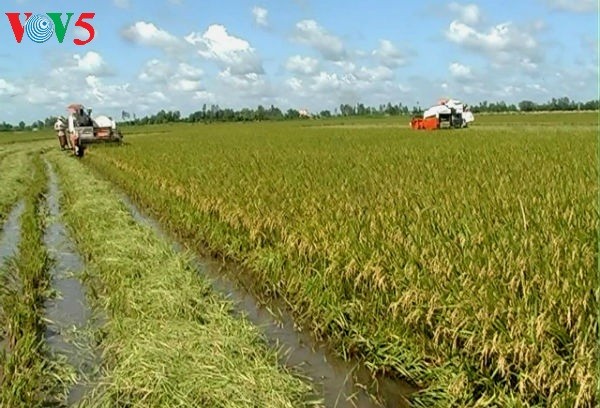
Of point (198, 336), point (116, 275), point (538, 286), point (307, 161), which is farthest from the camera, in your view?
point (307, 161)

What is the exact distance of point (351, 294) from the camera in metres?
5.12

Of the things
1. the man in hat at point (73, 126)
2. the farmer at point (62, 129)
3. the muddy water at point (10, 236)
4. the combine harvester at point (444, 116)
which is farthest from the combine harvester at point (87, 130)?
the combine harvester at point (444, 116)

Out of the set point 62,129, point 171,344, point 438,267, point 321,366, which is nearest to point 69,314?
point 171,344

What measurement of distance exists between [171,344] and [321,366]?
1156mm

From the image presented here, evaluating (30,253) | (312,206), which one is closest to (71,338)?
(30,253)

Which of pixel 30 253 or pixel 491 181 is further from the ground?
pixel 491 181

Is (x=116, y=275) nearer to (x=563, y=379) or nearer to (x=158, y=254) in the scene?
(x=158, y=254)

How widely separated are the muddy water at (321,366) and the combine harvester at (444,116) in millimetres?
33039

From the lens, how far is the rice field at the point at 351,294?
139 inches

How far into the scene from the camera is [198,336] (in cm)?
452

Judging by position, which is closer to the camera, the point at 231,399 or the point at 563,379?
the point at 563,379

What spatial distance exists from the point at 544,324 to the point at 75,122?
81.8 feet

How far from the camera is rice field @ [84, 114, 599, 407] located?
3.43 m

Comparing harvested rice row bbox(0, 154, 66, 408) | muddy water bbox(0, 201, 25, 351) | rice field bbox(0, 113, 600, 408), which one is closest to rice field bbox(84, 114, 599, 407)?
rice field bbox(0, 113, 600, 408)
